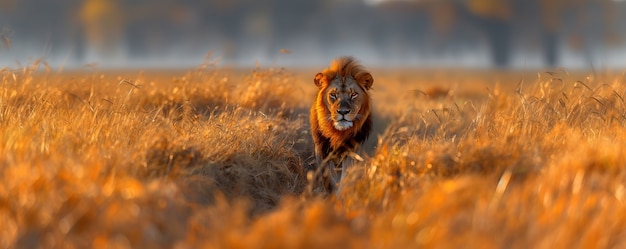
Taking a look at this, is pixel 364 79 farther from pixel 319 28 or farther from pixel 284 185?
pixel 319 28

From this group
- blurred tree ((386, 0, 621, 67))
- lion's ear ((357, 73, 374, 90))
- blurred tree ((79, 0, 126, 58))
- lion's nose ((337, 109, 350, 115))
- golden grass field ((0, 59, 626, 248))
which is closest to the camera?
golden grass field ((0, 59, 626, 248))

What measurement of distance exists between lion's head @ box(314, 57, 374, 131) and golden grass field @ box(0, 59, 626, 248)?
1.69 feet

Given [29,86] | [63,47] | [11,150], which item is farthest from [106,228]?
[63,47]

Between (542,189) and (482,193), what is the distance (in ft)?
1.49

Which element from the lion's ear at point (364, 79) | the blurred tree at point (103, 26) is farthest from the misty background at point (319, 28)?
the lion's ear at point (364, 79)

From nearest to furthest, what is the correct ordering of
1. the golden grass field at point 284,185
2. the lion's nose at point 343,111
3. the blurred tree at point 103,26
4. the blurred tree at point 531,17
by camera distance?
the golden grass field at point 284,185 → the lion's nose at point 343,111 → the blurred tree at point 531,17 → the blurred tree at point 103,26

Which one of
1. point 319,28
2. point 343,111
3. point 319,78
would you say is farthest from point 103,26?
point 343,111

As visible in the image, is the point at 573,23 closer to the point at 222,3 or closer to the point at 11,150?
the point at 222,3

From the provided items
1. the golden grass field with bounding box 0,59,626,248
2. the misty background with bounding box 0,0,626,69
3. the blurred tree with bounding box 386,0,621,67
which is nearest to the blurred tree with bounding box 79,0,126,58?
the misty background with bounding box 0,0,626,69

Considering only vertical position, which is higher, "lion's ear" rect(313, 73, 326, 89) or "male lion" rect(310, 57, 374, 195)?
"lion's ear" rect(313, 73, 326, 89)

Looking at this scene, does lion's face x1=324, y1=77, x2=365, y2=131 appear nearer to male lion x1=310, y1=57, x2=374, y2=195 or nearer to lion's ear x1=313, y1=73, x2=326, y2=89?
male lion x1=310, y1=57, x2=374, y2=195

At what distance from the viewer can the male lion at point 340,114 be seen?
20.9ft

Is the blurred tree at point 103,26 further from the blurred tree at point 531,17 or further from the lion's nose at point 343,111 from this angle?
the lion's nose at point 343,111

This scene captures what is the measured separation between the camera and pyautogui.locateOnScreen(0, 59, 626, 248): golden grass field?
3891 mm
